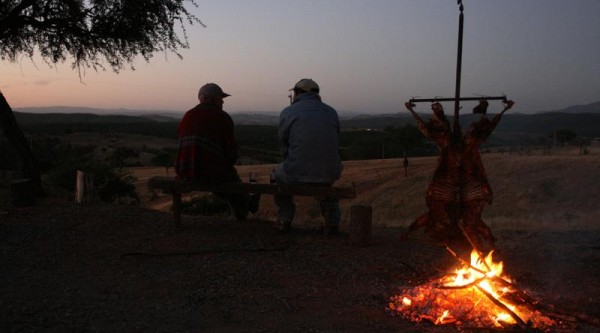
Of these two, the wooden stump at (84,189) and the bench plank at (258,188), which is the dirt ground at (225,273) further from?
the wooden stump at (84,189)

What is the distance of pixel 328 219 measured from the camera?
7.30 m

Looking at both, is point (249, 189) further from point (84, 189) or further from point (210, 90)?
point (84, 189)

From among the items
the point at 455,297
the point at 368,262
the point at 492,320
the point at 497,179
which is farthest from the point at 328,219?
the point at 497,179

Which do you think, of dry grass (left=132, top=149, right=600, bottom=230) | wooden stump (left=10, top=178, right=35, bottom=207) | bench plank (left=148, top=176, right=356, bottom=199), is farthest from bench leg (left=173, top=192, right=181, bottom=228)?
dry grass (left=132, top=149, right=600, bottom=230)

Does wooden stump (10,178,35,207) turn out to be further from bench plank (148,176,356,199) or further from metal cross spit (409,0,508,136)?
metal cross spit (409,0,508,136)

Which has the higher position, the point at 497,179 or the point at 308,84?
the point at 308,84

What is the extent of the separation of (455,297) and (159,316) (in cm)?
247

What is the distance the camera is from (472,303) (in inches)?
192

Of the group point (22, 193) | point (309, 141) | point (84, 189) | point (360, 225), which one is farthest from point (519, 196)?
point (22, 193)

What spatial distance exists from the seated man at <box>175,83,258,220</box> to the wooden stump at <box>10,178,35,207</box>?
2.74m

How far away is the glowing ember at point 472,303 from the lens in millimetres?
4590

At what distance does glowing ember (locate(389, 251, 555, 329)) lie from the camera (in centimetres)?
459

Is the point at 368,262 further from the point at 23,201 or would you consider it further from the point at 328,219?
the point at 23,201

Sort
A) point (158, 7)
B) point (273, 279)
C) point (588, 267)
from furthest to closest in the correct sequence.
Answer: point (158, 7), point (588, 267), point (273, 279)
